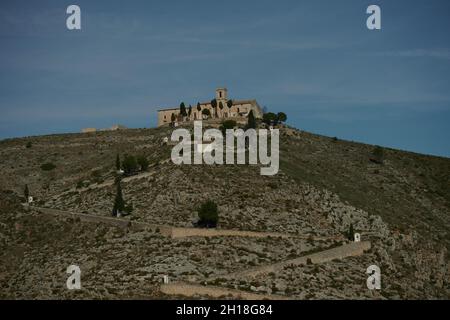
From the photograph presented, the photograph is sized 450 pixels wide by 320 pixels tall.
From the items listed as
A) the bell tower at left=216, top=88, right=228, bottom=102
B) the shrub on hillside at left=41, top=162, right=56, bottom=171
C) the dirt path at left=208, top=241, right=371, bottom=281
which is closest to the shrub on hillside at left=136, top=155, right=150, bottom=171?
the shrub on hillside at left=41, top=162, right=56, bottom=171

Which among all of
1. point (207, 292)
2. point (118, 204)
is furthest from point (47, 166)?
point (207, 292)

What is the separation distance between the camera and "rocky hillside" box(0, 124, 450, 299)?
7662 cm

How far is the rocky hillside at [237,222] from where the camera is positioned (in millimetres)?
76625

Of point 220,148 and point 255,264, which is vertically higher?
point 220,148

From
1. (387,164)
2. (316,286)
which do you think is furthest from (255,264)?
(387,164)

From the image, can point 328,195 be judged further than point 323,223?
Yes

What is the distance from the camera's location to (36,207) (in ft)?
321

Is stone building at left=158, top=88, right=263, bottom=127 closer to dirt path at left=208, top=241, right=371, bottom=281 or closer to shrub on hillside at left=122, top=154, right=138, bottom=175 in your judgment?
shrub on hillside at left=122, top=154, right=138, bottom=175

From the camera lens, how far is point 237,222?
88.1 metres

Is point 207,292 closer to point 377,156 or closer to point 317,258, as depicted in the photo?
point 317,258
